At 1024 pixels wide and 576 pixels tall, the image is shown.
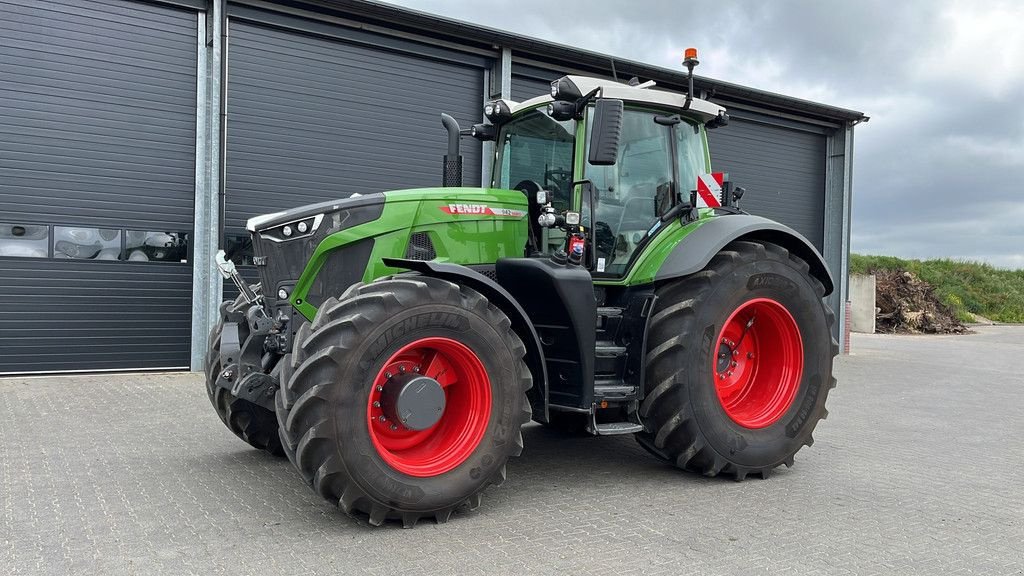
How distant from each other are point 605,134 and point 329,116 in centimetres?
789

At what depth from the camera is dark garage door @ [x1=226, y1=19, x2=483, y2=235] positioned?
1106cm

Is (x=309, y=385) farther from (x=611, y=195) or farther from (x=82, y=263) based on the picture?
(x=82, y=263)

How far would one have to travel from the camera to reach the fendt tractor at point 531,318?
4.00 m

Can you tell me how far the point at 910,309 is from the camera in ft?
83.6

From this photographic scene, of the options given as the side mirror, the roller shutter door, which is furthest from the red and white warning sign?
the roller shutter door

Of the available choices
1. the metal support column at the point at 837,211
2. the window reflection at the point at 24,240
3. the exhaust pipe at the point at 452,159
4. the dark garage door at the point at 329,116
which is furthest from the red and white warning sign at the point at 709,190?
the metal support column at the point at 837,211

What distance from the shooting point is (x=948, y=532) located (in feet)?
13.9

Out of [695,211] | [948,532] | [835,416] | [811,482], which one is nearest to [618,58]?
[835,416]

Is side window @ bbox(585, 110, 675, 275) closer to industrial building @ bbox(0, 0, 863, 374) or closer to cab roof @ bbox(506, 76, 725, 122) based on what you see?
cab roof @ bbox(506, 76, 725, 122)

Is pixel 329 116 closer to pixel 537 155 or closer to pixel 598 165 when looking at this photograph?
pixel 537 155

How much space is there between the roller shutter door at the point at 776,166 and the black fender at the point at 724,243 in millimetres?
9763

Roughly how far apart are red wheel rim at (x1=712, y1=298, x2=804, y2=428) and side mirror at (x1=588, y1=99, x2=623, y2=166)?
5.39 feet

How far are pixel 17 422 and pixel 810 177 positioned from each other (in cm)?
1549

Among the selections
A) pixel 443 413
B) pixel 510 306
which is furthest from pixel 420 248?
pixel 443 413
